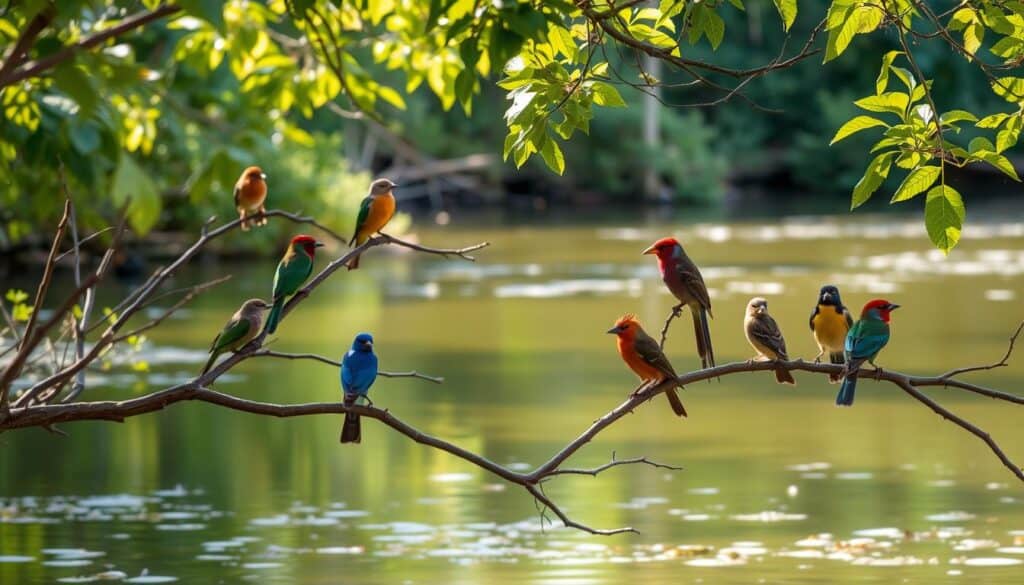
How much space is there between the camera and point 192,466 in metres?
13.0

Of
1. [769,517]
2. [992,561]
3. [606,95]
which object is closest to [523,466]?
[769,517]

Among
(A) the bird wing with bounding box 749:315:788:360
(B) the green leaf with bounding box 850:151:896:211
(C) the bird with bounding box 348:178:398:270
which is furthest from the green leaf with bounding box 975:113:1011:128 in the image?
(C) the bird with bounding box 348:178:398:270

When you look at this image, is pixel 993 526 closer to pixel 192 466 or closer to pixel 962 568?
pixel 962 568

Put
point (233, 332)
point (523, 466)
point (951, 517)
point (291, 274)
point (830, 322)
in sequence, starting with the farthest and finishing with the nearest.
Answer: point (523, 466) < point (951, 517) < point (830, 322) < point (233, 332) < point (291, 274)

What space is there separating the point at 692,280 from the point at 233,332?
1526 millimetres

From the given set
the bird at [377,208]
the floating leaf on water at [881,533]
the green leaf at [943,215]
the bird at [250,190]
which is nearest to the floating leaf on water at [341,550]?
the bird at [250,190]

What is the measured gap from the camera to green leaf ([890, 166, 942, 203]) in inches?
189

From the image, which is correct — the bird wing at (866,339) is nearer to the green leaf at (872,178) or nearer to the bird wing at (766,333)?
the bird wing at (766,333)

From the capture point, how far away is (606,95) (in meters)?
5.13

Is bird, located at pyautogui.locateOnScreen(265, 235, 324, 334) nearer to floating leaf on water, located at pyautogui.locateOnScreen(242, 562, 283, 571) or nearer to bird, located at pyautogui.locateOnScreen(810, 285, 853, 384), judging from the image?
bird, located at pyautogui.locateOnScreen(810, 285, 853, 384)

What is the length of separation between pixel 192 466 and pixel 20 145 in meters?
6.58

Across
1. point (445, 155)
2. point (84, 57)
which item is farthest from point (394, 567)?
point (445, 155)

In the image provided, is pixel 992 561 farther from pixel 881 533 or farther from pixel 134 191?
pixel 134 191

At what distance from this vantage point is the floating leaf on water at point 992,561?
363 inches
